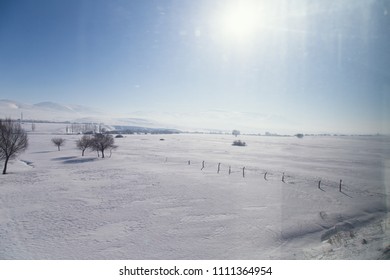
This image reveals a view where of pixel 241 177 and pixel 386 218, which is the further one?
pixel 241 177

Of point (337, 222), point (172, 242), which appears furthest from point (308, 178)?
point (172, 242)

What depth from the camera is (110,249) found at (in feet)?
28.9

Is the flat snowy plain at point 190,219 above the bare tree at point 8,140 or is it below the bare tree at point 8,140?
below

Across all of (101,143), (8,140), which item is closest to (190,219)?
(8,140)

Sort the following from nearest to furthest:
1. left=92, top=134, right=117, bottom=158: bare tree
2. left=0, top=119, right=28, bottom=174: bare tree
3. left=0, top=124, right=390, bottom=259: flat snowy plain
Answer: left=0, top=124, right=390, bottom=259: flat snowy plain
left=0, top=119, right=28, bottom=174: bare tree
left=92, top=134, right=117, bottom=158: bare tree

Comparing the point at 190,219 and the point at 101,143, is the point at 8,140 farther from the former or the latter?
the point at 190,219

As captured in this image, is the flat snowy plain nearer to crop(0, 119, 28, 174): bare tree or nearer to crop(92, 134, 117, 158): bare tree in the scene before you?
crop(0, 119, 28, 174): bare tree

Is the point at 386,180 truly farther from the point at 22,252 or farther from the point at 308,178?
the point at 22,252

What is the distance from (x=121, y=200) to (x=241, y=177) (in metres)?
13.9

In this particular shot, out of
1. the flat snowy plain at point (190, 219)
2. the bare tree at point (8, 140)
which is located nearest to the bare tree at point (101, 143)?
the bare tree at point (8, 140)

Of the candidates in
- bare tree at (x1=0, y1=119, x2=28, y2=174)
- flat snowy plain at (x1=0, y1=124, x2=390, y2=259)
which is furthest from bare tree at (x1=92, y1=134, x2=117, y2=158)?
flat snowy plain at (x1=0, y1=124, x2=390, y2=259)

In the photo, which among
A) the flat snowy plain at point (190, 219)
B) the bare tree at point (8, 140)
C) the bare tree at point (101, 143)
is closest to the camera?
the flat snowy plain at point (190, 219)

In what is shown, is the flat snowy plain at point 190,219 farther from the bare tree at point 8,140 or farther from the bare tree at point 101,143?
the bare tree at point 101,143

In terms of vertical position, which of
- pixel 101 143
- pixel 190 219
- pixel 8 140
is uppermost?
pixel 8 140
